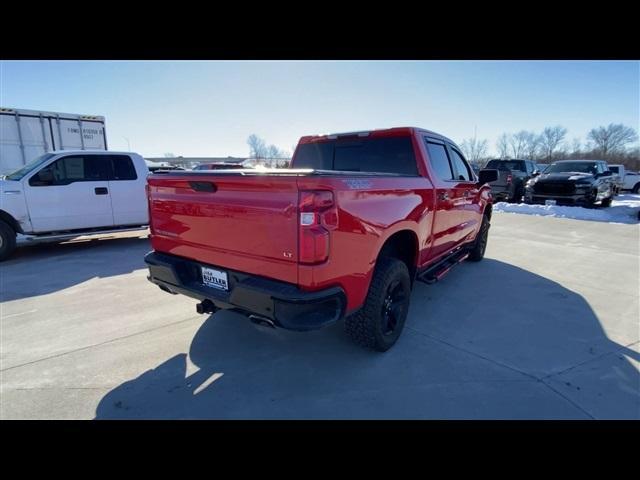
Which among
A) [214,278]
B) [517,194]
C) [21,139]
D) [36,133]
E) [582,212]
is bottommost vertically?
[582,212]

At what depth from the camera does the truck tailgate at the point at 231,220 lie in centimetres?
218

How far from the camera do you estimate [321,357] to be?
2982 mm

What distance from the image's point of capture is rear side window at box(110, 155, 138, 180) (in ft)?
22.9

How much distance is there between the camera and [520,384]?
261 cm

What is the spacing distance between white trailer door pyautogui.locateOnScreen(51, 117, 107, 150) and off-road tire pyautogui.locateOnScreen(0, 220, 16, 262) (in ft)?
21.6

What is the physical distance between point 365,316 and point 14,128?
13.2 m

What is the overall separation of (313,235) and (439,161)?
2612mm

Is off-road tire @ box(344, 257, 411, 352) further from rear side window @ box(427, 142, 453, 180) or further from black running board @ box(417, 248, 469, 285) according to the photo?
rear side window @ box(427, 142, 453, 180)

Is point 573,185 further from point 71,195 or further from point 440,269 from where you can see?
point 71,195

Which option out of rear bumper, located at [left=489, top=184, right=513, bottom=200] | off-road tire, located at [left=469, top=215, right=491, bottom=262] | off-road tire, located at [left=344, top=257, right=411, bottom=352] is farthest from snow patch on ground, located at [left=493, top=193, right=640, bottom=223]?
off-road tire, located at [left=344, top=257, right=411, bottom=352]

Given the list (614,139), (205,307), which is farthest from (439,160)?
(614,139)

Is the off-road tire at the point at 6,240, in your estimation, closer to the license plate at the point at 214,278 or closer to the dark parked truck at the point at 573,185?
the license plate at the point at 214,278
